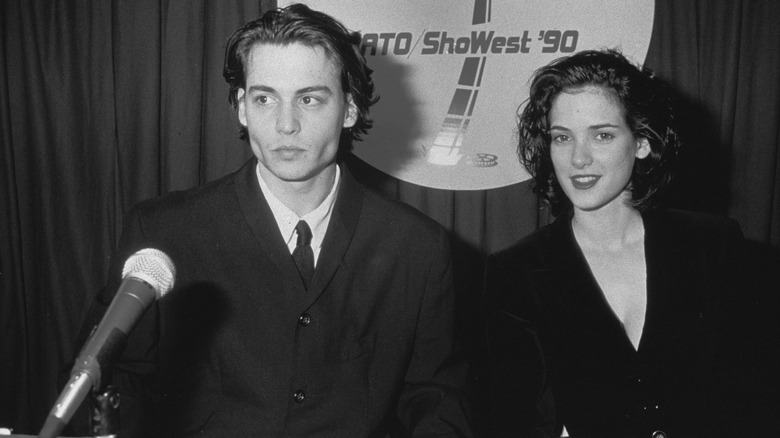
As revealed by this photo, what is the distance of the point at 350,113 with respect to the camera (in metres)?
2.00

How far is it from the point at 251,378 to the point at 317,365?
0.17 metres

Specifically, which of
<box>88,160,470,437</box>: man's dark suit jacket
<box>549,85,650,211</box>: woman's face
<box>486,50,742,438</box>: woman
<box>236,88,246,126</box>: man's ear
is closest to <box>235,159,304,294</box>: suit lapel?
<box>88,160,470,437</box>: man's dark suit jacket

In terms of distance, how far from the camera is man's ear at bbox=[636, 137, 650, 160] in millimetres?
2068

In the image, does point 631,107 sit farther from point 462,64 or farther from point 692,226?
point 462,64

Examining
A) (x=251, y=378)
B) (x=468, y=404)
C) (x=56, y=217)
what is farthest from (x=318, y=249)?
(x=56, y=217)

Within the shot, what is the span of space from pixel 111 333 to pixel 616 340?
57.7 inches

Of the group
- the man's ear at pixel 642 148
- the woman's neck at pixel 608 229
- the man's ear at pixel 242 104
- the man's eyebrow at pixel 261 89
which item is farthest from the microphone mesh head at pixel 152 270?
the man's ear at pixel 642 148

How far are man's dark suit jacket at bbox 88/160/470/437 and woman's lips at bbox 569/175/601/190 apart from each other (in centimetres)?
58

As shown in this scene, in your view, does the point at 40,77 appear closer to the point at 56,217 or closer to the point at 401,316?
the point at 56,217

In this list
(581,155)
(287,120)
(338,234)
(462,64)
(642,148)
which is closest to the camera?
(287,120)

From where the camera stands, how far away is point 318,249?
1.85 m

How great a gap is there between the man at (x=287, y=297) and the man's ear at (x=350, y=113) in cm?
6

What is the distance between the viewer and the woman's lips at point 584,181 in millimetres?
1978

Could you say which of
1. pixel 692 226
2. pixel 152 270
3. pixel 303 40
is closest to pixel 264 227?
pixel 303 40
